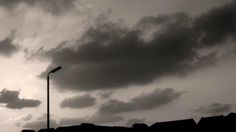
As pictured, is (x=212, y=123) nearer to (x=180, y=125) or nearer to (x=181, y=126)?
(x=181, y=126)

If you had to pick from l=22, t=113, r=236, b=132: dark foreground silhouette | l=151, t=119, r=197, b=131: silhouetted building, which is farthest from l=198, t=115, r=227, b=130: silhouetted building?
l=151, t=119, r=197, b=131: silhouetted building

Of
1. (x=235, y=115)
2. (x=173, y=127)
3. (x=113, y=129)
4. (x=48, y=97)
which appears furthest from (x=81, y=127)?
(x=48, y=97)

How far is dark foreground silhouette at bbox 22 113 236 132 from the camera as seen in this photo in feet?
189

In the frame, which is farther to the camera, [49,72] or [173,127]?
[173,127]

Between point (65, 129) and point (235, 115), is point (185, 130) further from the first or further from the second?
point (65, 129)

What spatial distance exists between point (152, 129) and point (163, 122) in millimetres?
3465

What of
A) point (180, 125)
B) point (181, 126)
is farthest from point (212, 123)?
point (180, 125)

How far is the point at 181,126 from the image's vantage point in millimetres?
67562

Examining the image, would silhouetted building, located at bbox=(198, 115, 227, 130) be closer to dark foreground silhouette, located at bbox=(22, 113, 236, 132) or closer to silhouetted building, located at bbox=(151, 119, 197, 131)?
dark foreground silhouette, located at bbox=(22, 113, 236, 132)

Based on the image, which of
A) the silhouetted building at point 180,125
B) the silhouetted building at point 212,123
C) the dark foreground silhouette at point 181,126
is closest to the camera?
the dark foreground silhouette at point 181,126

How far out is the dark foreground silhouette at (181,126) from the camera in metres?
57.6

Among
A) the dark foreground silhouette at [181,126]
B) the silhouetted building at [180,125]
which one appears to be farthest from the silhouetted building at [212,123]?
the silhouetted building at [180,125]

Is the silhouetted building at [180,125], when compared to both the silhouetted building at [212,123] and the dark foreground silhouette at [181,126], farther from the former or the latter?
the silhouetted building at [212,123]

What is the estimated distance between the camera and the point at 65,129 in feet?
190
